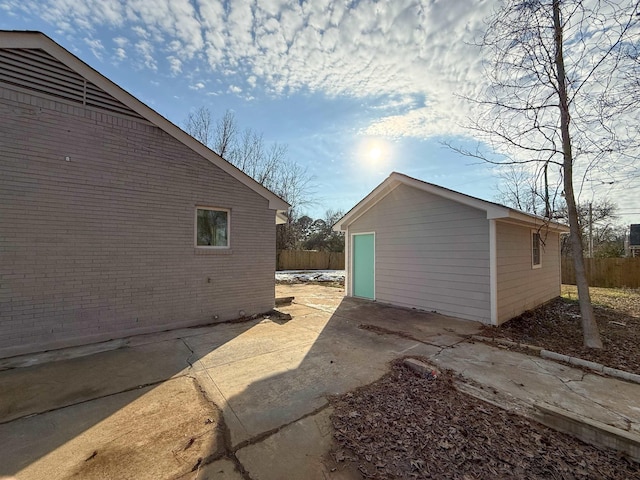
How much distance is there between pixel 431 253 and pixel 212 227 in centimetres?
587

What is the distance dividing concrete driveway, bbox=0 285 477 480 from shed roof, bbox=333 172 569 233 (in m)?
3.07

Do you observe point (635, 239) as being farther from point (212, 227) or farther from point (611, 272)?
point (212, 227)

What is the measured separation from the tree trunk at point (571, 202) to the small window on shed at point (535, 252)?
3720 millimetres

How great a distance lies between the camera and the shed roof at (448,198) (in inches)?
249

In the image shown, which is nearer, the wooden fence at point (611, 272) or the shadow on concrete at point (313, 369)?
the shadow on concrete at point (313, 369)

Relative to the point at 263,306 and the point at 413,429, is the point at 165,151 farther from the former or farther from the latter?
A: the point at 413,429

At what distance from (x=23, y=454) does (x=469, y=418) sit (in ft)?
13.0

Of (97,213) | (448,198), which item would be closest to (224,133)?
(97,213)

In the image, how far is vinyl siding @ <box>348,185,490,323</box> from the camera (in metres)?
6.79

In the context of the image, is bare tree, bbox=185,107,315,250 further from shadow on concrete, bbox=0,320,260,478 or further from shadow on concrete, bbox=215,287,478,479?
shadow on concrete, bbox=0,320,260,478

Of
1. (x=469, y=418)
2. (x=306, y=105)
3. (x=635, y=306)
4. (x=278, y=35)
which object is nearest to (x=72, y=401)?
(x=469, y=418)

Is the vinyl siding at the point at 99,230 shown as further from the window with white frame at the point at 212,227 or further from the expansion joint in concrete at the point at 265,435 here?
the expansion joint in concrete at the point at 265,435

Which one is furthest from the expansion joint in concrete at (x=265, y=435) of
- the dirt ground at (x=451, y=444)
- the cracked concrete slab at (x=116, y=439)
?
the dirt ground at (x=451, y=444)

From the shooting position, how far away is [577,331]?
6.48 metres
